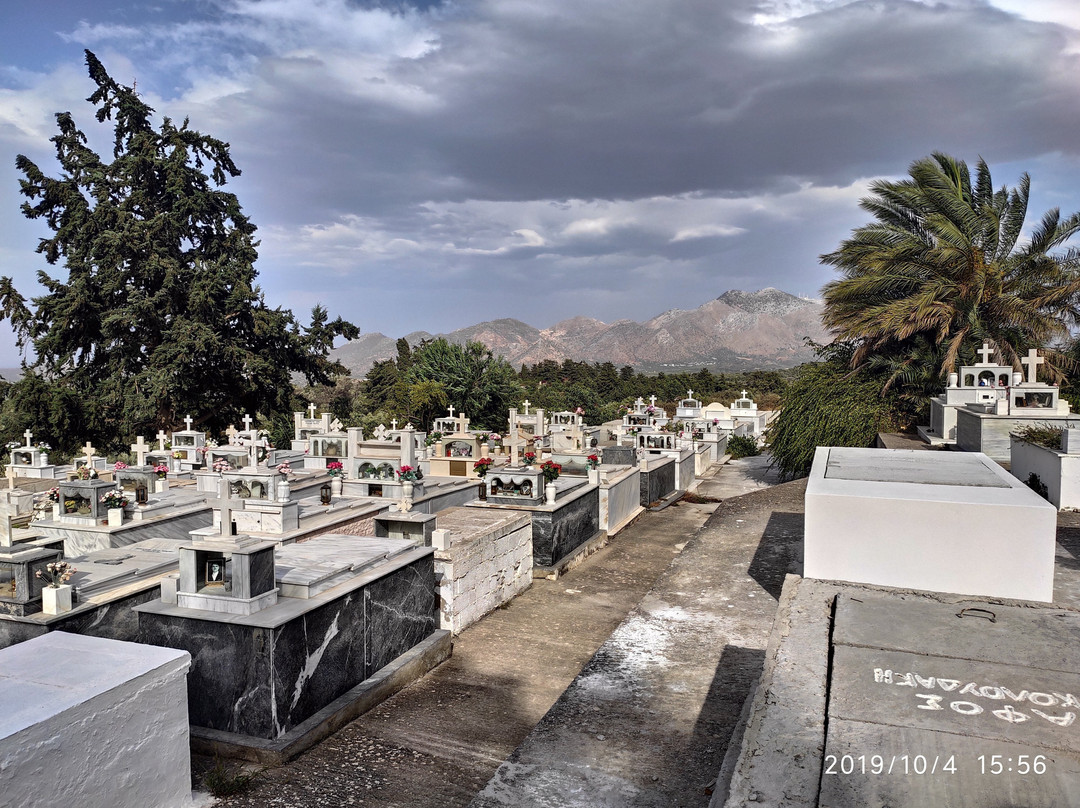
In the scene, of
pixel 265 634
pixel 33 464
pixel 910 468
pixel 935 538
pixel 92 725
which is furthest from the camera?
pixel 33 464

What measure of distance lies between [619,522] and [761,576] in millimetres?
7888

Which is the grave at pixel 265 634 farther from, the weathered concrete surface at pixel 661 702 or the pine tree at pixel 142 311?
the pine tree at pixel 142 311

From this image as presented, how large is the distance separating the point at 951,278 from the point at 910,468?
1242 cm

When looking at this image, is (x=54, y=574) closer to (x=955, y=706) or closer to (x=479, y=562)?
(x=479, y=562)

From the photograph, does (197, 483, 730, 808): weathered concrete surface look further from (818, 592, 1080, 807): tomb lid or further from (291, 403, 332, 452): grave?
(291, 403, 332, 452): grave

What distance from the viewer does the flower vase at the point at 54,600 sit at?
6.53 metres

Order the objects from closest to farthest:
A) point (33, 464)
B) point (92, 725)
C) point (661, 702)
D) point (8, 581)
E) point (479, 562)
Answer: point (92, 725), point (661, 702), point (8, 581), point (479, 562), point (33, 464)

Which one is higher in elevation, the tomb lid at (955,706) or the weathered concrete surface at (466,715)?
the tomb lid at (955,706)

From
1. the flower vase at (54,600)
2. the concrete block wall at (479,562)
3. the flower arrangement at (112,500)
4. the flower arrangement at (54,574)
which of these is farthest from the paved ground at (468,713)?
the flower arrangement at (112,500)

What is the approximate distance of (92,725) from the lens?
3570 mm

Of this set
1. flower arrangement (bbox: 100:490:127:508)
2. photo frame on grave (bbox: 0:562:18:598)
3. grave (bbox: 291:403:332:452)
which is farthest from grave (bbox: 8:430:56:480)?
photo frame on grave (bbox: 0:562:18:598)

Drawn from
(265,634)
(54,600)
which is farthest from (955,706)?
(54,600)

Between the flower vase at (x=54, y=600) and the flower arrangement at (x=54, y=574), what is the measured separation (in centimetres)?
5

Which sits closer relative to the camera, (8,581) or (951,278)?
(8,581)
